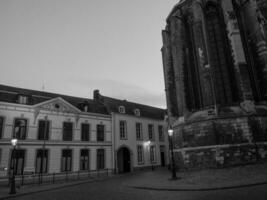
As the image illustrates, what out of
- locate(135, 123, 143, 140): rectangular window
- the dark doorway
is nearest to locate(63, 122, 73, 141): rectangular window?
locate(135, 123, 143, 140): rectangular window

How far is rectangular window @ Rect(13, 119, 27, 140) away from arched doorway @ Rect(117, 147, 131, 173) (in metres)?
11.8

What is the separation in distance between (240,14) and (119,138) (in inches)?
718

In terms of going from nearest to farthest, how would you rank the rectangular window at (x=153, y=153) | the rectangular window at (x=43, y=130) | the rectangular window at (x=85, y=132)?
the rectangular window at (x=43, y=130)
the rectangular window at (x=85, y=132)
the rectangular window at (x=153, y=153)

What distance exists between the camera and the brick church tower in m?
14.2

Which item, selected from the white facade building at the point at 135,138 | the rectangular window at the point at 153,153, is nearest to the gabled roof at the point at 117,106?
the white facade building at the point at 135,138

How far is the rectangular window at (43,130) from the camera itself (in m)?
19.7

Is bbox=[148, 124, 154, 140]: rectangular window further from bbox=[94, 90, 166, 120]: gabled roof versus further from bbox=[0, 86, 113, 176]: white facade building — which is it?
bbox=[0, 86, 113, 176]: white facade building

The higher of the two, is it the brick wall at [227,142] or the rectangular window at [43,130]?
the rectangular window at [43,130]

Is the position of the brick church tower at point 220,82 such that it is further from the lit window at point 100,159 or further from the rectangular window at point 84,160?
the rectangular window at point 84,160

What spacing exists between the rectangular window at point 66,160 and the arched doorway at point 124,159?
7187 millimetres

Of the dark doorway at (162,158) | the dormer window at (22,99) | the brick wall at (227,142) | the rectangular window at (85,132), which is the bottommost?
the dark doorway at (162,158)

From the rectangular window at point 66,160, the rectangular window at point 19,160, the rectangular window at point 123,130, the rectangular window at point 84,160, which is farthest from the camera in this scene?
the rectangular window at point 123,130

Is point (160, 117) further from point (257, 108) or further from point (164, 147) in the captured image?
point (257, 108)

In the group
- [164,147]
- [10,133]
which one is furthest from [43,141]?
[164,147]
